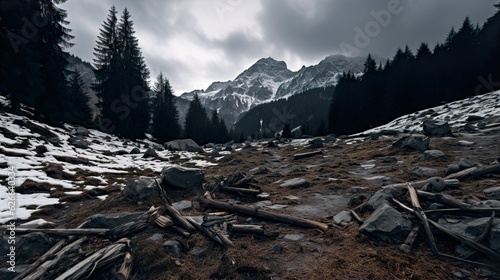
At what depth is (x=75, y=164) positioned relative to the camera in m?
13.7

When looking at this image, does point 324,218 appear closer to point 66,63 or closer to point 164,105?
point 66,63

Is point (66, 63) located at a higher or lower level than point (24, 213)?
higher

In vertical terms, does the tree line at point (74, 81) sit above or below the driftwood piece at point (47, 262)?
above

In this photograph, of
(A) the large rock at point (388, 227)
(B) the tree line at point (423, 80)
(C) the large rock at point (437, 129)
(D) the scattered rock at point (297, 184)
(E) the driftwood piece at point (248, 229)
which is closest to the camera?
(A) the large rock at point (388, 227)

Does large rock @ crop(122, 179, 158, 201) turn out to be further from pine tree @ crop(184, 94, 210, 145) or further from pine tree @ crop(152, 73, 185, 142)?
pine tree @ crop(184, 94, 210, 145)

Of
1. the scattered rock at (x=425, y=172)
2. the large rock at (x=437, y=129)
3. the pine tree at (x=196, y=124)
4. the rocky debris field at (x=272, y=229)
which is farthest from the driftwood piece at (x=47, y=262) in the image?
the pine tree at (x=196, y=124)

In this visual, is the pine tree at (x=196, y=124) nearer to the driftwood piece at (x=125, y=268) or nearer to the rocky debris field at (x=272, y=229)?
the rocky debris field at (x=272, y=229)

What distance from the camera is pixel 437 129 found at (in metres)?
17.1

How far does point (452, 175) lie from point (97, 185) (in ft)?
46.2

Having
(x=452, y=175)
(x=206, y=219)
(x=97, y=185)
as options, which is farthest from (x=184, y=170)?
(x=452, y=175)

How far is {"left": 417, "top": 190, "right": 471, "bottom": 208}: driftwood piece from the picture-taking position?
454 cm

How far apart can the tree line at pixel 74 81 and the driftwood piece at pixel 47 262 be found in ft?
73.6

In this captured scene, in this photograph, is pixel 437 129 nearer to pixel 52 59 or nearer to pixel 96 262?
pixel 96 262

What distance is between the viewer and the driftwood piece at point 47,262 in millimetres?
3764
